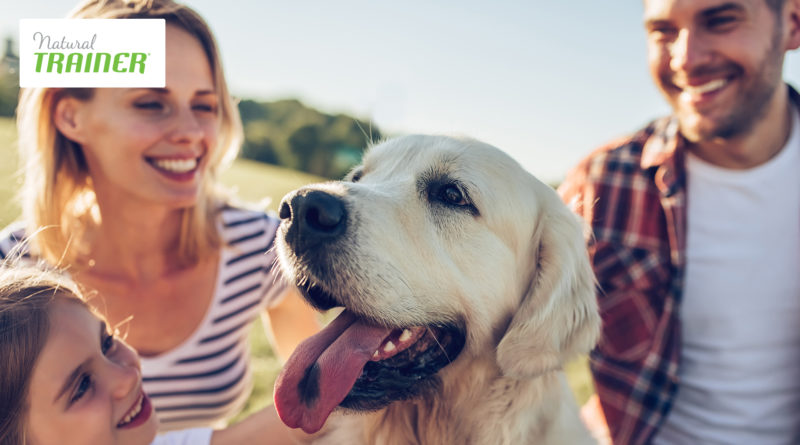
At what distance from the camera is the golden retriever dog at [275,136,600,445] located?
1897 millimetres

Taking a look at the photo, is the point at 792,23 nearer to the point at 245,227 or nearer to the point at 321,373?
the point at 321,373

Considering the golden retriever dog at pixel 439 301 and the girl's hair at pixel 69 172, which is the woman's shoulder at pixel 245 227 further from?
the golden retriever dog at pixel 439 301

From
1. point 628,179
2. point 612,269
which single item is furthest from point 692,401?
point 628,179

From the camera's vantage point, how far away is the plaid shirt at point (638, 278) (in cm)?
303

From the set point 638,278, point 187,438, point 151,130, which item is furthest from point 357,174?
point 638,278

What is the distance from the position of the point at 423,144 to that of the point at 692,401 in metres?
2.17

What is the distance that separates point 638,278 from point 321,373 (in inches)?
77.6

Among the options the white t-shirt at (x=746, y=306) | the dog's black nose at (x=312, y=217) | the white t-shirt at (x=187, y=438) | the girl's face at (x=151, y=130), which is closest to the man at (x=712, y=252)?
the white t-shirt at (x=746, y=306)

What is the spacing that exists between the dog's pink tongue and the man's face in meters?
2.23

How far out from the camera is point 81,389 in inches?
81.3

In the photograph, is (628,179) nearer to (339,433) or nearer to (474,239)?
(474,239)

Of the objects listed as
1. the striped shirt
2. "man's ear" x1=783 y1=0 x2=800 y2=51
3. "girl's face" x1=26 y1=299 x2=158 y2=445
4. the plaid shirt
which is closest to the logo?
the striped shirt

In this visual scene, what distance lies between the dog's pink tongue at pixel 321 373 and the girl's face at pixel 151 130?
1522 mm

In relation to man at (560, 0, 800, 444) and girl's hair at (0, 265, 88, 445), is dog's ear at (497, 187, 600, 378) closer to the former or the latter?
man at (560, 0, 800, 444)
